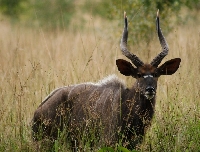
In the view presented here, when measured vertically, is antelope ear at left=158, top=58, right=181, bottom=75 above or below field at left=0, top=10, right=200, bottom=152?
above

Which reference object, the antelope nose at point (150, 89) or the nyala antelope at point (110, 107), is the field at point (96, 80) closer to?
the nyala antelope at point (110, 107)

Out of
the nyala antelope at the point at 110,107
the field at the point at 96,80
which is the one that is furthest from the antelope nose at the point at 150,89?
the field at the point at 96,80

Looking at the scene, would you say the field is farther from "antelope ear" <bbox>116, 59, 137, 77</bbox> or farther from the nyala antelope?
"antelope ear" <bbox>116, 59, 137, 77</bbox>

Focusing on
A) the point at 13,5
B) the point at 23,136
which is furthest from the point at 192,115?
the point at 13,5

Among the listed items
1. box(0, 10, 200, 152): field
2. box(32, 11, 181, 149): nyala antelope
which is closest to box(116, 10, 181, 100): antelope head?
box(32, 11, 181, 149): nyala antelope

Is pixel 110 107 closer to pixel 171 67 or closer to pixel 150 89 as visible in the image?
pixel 150 89

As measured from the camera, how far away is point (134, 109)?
664 centimetres

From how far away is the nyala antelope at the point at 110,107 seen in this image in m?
6.45

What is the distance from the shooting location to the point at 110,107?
670 centimetres

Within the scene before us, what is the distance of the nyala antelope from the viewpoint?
645 centimetres

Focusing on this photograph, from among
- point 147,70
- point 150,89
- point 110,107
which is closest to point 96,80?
point 110,107

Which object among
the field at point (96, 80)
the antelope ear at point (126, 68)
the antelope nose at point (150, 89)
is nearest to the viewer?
the field at point (96, 80)

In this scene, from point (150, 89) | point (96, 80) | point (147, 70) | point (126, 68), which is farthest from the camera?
point (96, 80)

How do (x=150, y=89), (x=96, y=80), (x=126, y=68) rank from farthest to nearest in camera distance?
(x=96, y=80)
(x=126, y=68)
(x=150, y=89)
